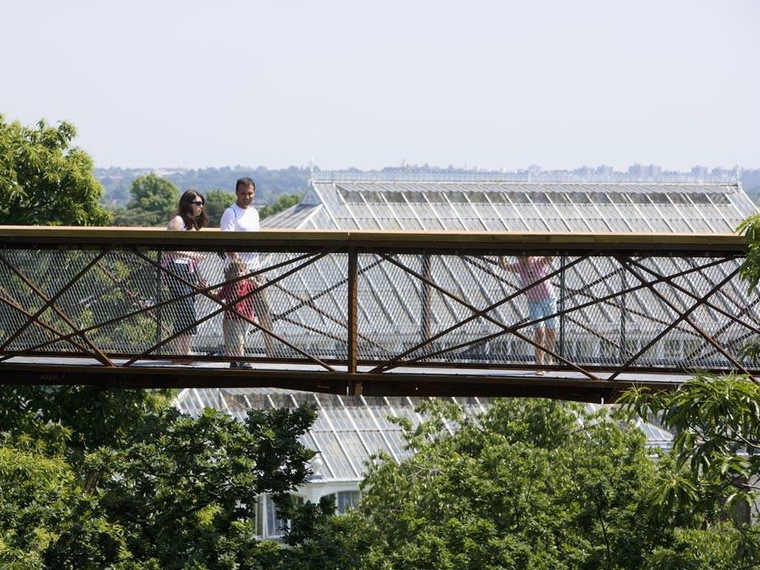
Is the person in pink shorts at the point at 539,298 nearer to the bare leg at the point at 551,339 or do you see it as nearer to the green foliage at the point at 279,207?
the bare leg at the point at 551,339

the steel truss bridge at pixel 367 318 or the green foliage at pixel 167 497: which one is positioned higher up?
the steel truss bridge at pixel 367 318

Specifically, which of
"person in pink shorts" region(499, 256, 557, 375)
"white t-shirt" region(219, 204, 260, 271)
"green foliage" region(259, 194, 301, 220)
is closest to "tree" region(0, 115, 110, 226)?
"white t-shirt" region(219, 204, 260, 271)

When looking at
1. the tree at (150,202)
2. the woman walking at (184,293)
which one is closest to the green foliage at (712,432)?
the woman walking at (184,293)

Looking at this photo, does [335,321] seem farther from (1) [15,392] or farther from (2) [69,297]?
(1) [15,392]

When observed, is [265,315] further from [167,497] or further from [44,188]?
[44,188]

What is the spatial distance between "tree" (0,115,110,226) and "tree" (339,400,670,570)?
5.64 meters

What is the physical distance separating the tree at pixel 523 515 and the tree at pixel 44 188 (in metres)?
5.64

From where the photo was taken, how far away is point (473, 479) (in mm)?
17609

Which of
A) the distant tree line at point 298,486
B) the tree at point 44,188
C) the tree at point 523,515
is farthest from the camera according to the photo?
the tree at point 44,188

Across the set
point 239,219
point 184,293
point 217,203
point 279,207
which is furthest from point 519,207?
point 217,203

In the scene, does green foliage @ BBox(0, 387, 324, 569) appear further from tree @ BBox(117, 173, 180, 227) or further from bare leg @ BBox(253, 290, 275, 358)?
tree @ BBox(117, 173, 180, 227)

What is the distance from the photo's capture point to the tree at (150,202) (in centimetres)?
12568

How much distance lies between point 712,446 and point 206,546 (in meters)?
5.52

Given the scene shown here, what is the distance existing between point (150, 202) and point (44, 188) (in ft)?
375
